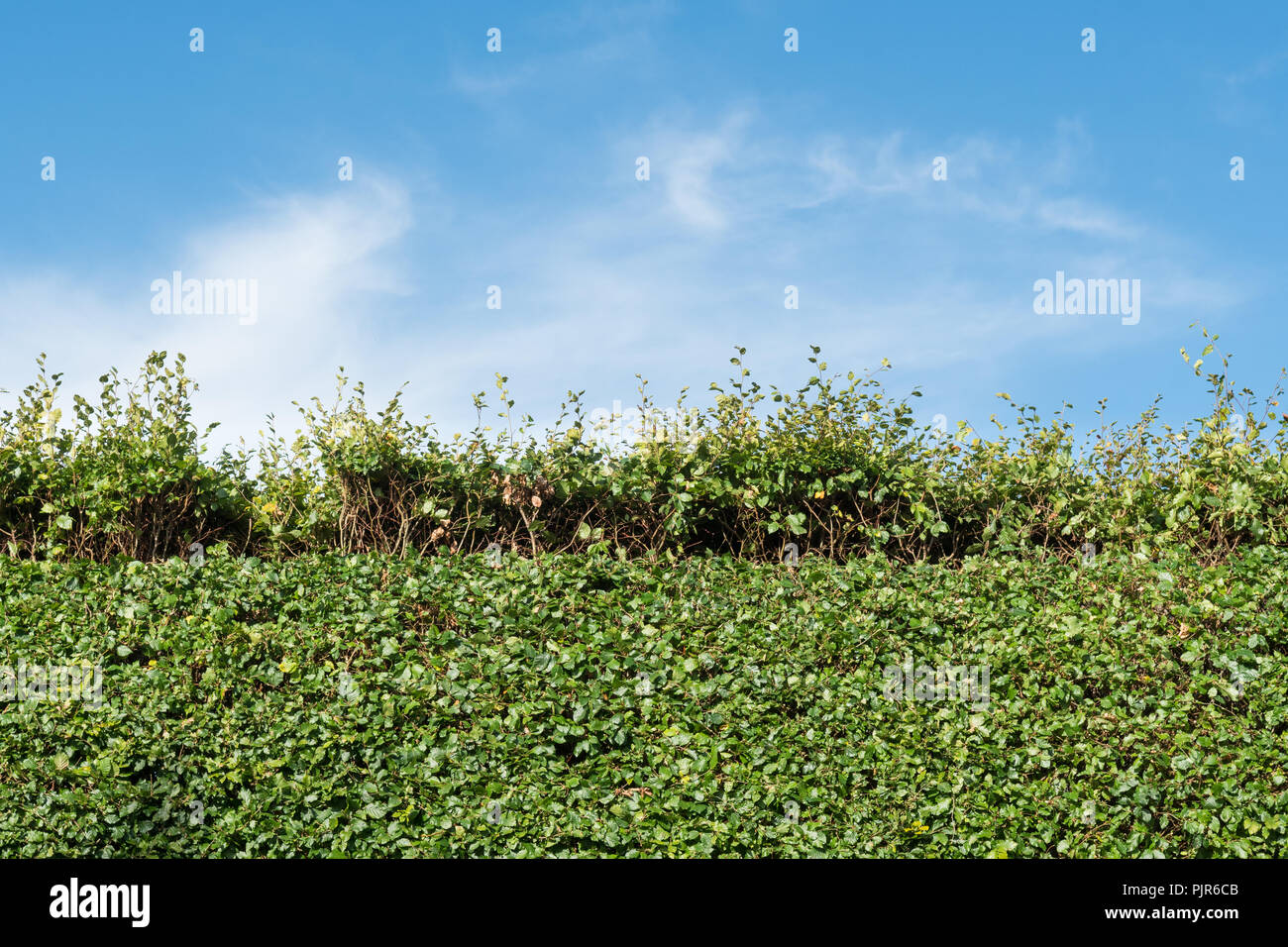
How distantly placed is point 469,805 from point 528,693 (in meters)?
0.78

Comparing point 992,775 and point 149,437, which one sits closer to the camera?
point 992,775

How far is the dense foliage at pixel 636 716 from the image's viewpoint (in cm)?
510

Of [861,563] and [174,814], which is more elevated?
[861,563]

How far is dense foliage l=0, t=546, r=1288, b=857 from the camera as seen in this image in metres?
5.10

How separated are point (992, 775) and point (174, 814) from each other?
4.35 m

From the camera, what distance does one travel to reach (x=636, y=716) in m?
5.68
